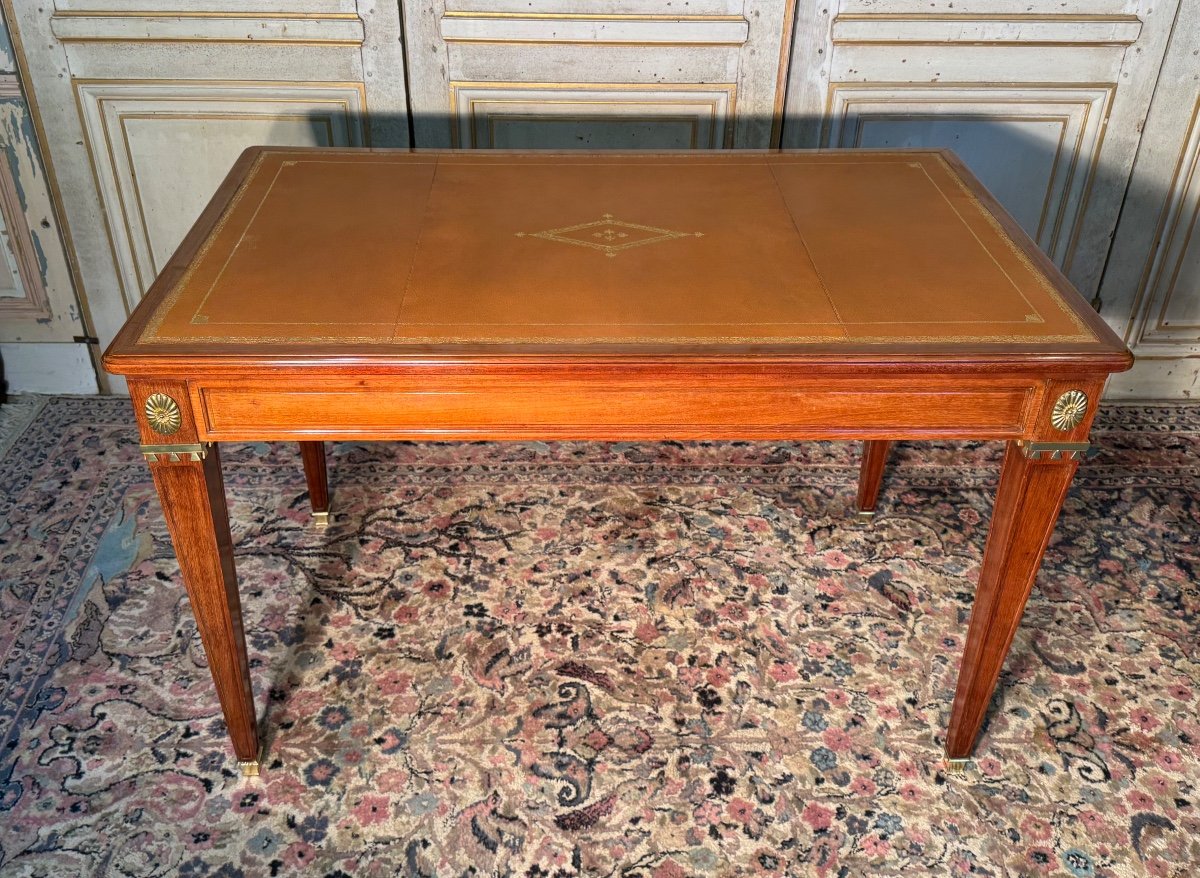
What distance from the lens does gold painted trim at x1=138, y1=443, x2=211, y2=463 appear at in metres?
1.70

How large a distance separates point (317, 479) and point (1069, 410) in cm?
183

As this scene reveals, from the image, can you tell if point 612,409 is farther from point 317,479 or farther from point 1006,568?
point 317,479

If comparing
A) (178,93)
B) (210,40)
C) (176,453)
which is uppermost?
(210,40)

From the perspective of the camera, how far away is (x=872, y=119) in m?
3.02

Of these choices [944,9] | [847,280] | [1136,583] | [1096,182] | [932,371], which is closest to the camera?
[932,371]

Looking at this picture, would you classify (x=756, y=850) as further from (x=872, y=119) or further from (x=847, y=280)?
(x=872, y=119)

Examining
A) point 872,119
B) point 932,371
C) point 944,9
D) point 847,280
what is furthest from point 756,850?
point 944,9

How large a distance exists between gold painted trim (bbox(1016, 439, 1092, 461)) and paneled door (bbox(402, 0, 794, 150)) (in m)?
1.58

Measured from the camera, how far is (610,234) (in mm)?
2080

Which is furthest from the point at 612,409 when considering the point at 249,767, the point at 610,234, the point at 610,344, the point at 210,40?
the point at 210,40

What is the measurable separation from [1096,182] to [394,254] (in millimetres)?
2246

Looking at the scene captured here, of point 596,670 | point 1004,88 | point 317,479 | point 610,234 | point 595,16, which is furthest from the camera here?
point 1004,88

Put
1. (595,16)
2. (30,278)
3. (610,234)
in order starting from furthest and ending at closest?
(30,278)
(595,16)
(610,234)

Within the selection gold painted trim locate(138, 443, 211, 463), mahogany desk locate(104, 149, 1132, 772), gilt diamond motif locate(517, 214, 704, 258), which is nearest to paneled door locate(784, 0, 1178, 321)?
mahogany desk locate(104, 149, 1132, 772)
